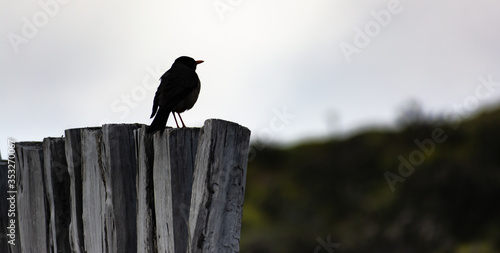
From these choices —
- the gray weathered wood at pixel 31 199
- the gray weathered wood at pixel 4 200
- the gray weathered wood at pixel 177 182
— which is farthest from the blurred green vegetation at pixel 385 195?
the gray weathered wood at pixel 177 182

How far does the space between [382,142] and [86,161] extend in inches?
710

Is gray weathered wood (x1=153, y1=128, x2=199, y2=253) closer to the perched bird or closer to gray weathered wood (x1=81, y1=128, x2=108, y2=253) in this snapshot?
gray weathered wood (x1=81, y1=128, x2=108, y2=253)

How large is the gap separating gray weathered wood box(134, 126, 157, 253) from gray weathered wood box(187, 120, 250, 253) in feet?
1.19

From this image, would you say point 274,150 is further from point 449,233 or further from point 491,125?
point 449,233

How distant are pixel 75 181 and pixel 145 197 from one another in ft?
2.33

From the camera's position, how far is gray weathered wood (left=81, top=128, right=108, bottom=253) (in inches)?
162

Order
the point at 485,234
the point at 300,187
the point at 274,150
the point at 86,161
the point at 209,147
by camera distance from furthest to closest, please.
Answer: the point at 274,150 < the point at 300,187 < the point at 485,234 < the point at 86,161 < the point at 209,147

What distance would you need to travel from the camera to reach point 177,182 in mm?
3617

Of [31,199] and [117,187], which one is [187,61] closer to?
[31,199]

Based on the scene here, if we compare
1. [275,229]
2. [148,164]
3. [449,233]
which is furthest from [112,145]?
[275,229]

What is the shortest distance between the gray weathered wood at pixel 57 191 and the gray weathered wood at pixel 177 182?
3.37 feet

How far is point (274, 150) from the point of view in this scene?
24812 millimetres

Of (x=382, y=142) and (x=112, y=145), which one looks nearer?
(x=112, y=145)

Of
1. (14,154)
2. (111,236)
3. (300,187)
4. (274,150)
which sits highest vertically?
(274,150)
